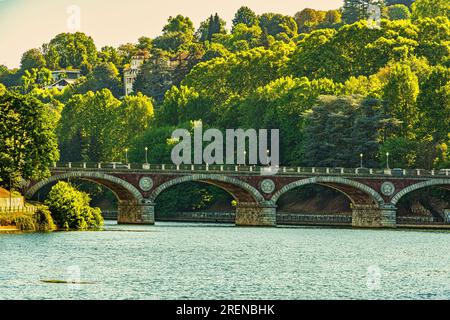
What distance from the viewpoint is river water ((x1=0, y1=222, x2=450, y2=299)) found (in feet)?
237

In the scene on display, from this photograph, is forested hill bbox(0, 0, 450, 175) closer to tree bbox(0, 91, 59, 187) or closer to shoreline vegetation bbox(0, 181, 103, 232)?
tree bbox(0, 91, 59, 187)

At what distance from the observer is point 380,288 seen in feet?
246

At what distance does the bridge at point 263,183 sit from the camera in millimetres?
140375

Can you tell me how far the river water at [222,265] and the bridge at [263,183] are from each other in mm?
16702

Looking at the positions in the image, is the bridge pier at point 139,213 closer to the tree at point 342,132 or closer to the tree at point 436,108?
the tree at point 342,132

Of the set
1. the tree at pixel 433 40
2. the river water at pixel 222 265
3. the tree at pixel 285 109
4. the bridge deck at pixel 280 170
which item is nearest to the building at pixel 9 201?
the river water at pixel 222 265

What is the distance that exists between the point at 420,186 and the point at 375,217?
5.40 meters

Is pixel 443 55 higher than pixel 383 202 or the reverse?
higher

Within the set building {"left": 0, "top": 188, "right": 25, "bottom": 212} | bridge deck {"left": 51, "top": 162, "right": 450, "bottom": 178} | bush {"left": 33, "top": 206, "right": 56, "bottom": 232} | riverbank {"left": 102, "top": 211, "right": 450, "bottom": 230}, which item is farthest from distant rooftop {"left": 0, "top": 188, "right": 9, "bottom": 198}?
riverbank {"left": 102, "top": 211, "right": 450, "bottom": 230}

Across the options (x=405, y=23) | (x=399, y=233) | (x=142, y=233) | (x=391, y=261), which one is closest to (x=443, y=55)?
(x=405, y=23)

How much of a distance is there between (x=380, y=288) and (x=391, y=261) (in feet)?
60.5

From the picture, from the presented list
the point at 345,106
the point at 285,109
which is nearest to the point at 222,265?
the point at 345,106
